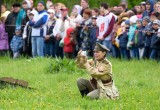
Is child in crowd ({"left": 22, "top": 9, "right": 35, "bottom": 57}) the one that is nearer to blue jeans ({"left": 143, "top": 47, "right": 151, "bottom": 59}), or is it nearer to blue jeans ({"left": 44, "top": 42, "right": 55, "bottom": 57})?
blue jeans ({"left": 44, "top": 42, "right": 55, "bottom": 57})

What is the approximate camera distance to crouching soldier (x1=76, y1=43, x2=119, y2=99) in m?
11.1

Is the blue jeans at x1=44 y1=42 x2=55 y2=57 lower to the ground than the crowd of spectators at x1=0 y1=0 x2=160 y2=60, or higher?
lower

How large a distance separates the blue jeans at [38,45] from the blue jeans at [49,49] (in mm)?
126

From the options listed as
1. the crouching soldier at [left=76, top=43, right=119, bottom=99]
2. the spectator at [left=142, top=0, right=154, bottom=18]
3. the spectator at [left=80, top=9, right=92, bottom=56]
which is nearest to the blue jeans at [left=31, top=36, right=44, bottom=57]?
the spectator at [left=80, top=9, right=92, bottom=56]

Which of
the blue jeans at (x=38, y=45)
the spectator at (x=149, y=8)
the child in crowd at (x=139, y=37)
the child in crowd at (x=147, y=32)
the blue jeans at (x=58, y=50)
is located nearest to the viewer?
the child in crowd at (x=147, y=32)

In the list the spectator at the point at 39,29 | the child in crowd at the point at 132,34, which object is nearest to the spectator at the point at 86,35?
the child in crowd at the point at 132,34

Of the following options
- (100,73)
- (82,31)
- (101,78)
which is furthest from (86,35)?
(100,73)

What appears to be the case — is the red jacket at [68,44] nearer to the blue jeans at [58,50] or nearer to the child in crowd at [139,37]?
the blue jeans at [58,50]

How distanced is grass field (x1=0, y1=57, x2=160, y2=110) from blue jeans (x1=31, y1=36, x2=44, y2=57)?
50.6 inches

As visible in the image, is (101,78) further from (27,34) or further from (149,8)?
(27,34)

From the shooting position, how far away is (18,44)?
67.0 feet

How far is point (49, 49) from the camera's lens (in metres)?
19.9

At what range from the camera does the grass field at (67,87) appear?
1048 cm

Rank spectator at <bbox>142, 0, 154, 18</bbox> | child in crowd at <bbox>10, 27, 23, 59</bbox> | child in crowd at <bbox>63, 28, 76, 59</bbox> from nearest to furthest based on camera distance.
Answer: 1. spectator at <bbox>142, 0, 154, 18</bbox>
2. child in crowd at <bbox>63, 28, 76, 59</bbox>
3. child in crowd at <bbox>10, 27, 23, 59</bbox>
